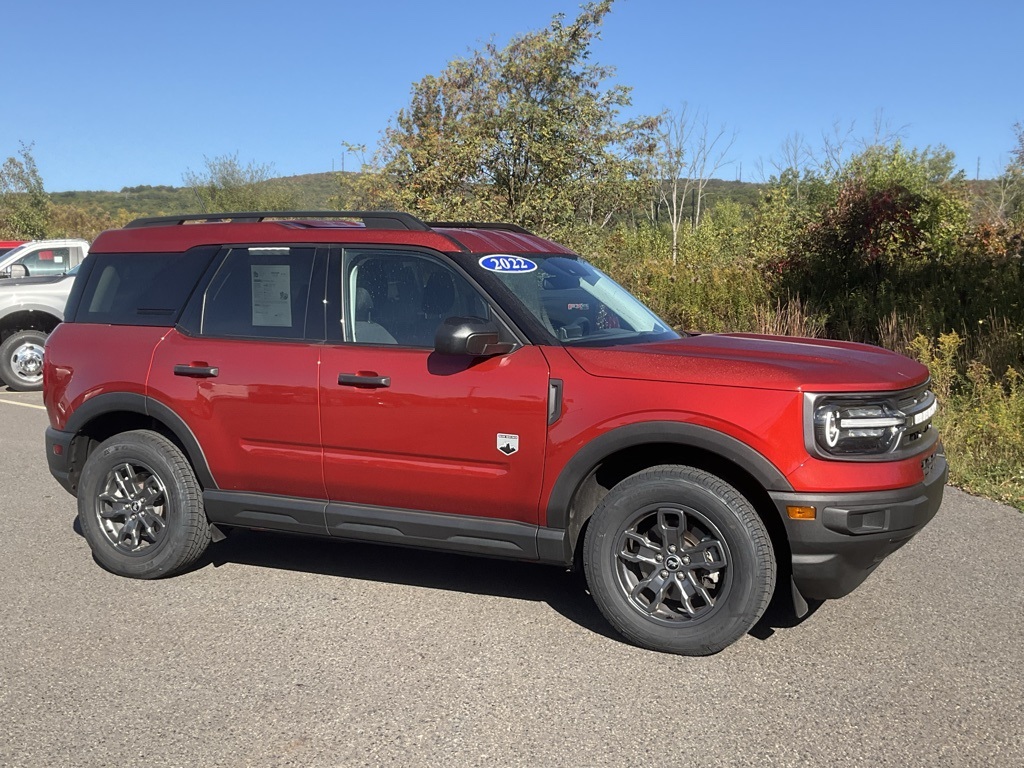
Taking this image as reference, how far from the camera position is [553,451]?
4.06 meters

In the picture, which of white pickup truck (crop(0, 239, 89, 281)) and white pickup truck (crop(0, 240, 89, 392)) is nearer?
white pickup truck (crop(0, 240, 89, 392))

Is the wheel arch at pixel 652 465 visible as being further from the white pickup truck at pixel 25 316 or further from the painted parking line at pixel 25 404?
the white pickup truck at pixel 25 316

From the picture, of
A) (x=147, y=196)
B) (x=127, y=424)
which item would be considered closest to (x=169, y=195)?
(x=147, y=196)

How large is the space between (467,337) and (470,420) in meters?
0.41

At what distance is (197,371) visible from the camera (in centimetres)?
478

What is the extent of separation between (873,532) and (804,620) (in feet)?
2.77

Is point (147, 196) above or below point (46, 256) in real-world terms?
above

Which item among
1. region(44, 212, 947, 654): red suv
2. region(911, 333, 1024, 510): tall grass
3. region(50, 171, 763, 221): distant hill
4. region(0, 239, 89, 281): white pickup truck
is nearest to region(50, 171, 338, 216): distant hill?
region(50, 171, 763, 221): distant hill

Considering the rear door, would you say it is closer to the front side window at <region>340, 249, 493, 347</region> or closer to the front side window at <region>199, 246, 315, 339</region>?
the front side window at <region>199, 246, 315, 339</region>

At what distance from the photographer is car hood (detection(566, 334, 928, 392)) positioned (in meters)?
3.77

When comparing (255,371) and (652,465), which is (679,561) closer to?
(652,465)

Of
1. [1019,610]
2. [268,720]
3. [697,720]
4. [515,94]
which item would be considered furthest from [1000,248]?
[268,720]

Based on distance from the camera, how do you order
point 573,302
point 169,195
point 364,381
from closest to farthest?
1. point 364,381
2. point 573,302
3. point 169,195

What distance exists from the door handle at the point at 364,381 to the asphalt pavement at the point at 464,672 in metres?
1.12
